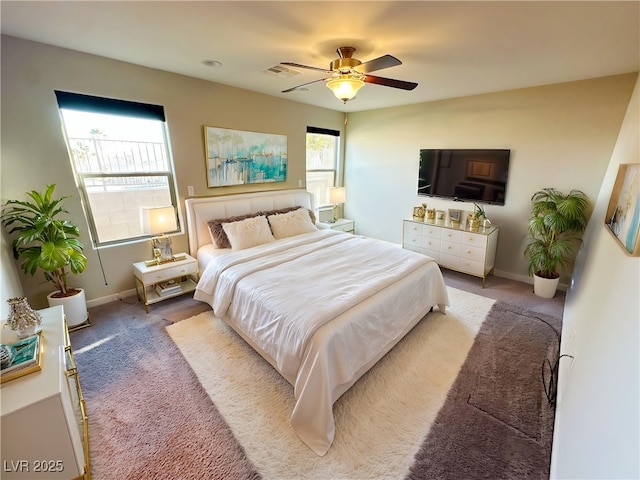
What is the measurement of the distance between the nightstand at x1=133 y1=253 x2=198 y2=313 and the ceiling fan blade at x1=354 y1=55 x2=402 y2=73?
2.63 meters

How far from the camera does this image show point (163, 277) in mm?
2949

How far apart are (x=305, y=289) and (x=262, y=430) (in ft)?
3.17

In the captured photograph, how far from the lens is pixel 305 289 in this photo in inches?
85.7

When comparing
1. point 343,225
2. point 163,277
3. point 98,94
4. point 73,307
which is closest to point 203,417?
point 163,277

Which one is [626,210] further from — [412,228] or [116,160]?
[116,160]

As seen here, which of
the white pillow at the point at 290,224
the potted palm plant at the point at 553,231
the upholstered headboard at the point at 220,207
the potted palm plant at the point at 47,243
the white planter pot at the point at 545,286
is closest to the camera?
the potted palm plant at the point at 47,243

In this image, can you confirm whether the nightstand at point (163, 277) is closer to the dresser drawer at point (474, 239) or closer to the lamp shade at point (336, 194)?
the lamp shade at point (336, 194)

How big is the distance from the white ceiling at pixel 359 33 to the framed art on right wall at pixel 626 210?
973 mm

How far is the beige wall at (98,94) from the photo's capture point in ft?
7.57

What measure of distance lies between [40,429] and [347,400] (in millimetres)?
1611

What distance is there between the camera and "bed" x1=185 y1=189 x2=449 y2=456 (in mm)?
1676

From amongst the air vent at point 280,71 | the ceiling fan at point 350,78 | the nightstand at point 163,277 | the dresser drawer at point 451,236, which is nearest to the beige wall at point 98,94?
the nightstand at point 163,277

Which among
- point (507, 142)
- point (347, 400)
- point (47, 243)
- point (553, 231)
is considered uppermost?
point (507, 142)

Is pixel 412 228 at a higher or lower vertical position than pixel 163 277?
higher
